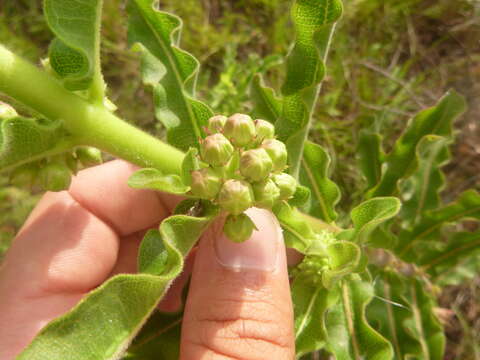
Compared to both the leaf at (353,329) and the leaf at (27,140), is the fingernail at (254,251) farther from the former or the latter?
the leaf at (27,140)

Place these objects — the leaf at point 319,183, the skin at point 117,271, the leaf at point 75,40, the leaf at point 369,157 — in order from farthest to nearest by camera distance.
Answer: the leaf at point 369,157, the leaf at point 319,183, the skin at point 117,271, the leaf at point 75,40

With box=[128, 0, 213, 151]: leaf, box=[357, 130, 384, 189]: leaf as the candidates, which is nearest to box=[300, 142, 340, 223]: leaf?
box=[357, 130, 384, 189]: leaf

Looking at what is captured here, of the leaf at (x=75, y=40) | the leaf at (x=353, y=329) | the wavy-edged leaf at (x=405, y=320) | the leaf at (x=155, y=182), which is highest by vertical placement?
the leaf at (x=75, y=40)

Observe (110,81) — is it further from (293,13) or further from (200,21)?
(293,13)

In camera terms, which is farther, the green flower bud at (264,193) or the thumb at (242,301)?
the thumb at (242,301)

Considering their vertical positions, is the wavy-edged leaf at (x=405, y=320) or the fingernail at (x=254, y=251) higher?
the fingernail at (x=254, y=251)

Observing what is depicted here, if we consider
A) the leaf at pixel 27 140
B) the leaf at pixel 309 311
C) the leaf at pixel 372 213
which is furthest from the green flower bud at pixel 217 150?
the leaf at pixel 309 311

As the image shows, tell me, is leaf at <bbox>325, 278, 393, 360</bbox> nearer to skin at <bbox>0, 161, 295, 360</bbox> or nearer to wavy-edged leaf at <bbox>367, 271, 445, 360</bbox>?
skin at <bbox>0, 161, 295, 360</bbox>
